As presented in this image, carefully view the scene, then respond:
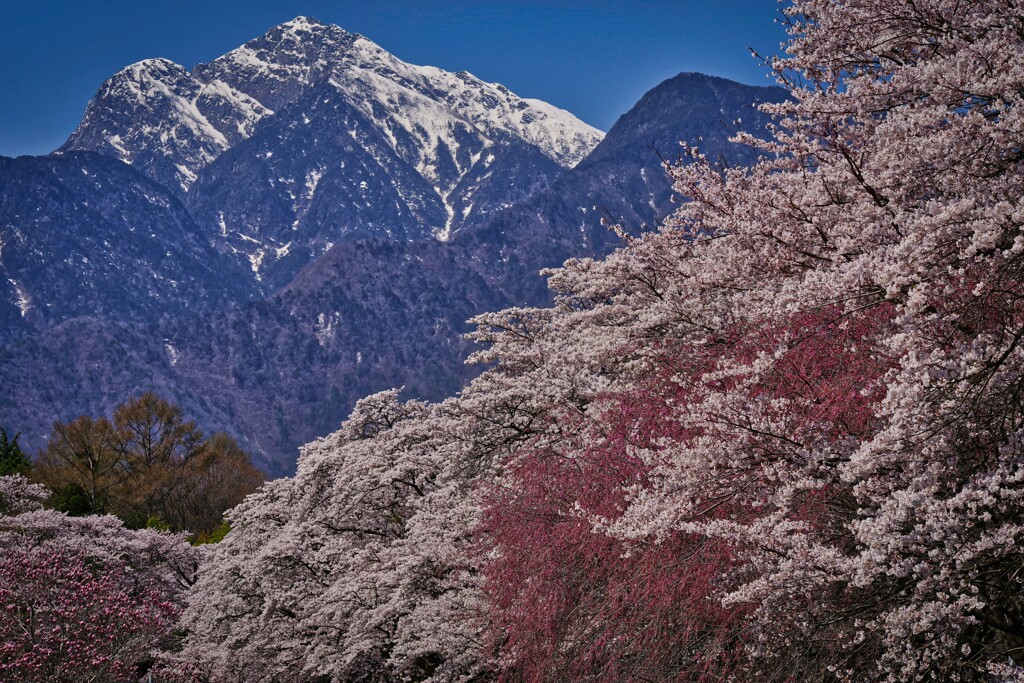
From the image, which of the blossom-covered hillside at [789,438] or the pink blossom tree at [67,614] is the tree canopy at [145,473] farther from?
the blossom-covered hillside at [789,438]

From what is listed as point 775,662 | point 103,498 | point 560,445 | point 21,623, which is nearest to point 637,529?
point 775,662

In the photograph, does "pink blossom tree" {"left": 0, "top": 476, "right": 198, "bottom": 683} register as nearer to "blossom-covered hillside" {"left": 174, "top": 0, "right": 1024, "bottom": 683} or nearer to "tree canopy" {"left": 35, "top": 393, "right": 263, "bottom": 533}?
"blossom-covered hillside" {"left": 174, "top": 0, "right": 1024, "bottom": 683}

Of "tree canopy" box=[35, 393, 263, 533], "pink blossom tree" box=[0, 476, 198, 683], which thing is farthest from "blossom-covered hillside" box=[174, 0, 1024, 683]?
"tree canopy" box=[35, 393, 263, 533]

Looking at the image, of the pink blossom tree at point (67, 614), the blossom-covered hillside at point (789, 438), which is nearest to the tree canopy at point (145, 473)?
the pink blossom tree at point (67, 614)

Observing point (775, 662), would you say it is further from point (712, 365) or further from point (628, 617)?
point (712, 365)

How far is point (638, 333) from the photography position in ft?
46.6

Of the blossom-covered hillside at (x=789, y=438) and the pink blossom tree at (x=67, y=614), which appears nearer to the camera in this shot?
the blossom-covered hillside at (x=789, y=438)

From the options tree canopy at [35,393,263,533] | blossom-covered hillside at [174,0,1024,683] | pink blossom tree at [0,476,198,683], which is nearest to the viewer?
blossom-covered hillside at [174,0,1024,683]

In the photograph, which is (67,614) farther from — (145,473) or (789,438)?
(145,473)

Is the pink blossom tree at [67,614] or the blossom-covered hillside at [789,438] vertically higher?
the pink blossom tree at [67,614]

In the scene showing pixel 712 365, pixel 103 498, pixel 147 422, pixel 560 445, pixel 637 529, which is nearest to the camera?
pixel 637 529

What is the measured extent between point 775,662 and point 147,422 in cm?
6260

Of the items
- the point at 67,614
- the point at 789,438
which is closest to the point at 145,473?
the point at 67,614

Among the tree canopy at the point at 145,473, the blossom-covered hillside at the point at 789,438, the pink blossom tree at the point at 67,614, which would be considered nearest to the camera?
the blossom-covered hillside at the point at 789,438
